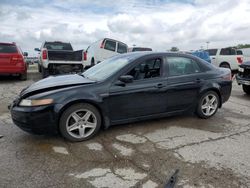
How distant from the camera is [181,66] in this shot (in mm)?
5102

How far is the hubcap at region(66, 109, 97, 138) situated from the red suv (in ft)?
23.8

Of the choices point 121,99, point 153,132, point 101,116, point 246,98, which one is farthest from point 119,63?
point 246,98

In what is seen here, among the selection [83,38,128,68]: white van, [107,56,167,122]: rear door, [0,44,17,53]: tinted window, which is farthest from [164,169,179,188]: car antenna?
[83,38,128,68]: white van

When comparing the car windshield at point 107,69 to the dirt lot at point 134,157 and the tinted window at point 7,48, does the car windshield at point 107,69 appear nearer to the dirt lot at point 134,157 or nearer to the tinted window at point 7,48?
the dirt lot at point 134,157

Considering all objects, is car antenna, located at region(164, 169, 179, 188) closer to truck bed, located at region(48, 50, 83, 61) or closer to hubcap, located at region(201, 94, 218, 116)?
hubcap, located at region(201, 94, 218, 116)

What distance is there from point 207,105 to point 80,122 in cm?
285

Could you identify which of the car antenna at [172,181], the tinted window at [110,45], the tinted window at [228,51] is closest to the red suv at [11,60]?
the tinted window at [110,45]

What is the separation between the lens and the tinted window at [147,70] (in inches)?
181

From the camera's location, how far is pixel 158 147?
3.93m

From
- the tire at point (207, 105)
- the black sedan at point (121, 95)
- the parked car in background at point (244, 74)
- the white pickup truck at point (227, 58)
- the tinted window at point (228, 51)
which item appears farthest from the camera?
the tinted window at point (228, 51)

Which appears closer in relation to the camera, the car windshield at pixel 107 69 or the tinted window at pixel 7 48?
the car windshield at pixel 107 69

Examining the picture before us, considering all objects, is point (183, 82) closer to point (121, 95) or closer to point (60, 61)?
point (121, 95)

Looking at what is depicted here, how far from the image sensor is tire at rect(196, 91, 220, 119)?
5324mm

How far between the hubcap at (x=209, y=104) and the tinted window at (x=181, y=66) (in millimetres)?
652
